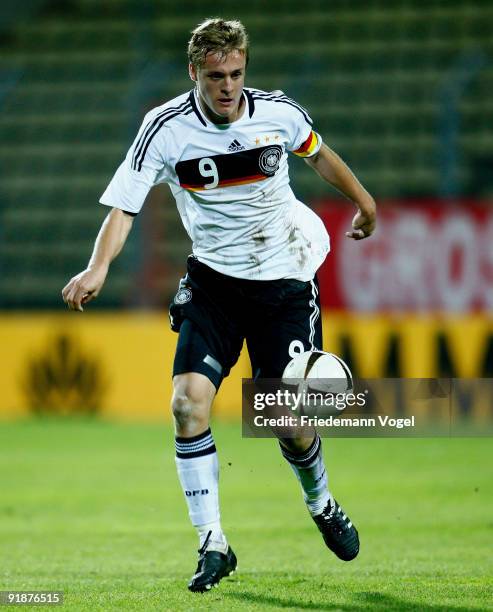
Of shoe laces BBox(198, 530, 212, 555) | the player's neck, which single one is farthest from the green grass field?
the player's neck

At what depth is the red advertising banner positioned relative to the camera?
1195 centimetres

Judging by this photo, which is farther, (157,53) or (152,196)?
(157,53)

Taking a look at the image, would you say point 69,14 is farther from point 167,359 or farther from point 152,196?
point 167,359

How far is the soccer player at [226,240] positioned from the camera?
4.77 meters

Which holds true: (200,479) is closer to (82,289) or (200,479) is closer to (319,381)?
(319,381)

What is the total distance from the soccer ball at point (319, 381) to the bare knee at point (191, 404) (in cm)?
40

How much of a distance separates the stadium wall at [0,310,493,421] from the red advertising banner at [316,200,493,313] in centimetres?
20

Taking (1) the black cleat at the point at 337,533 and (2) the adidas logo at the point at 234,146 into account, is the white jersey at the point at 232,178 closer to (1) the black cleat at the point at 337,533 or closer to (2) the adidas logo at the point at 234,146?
(2) the adidas logo at the point at 234,146

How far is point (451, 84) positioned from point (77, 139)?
555cm

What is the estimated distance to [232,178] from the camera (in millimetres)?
4996

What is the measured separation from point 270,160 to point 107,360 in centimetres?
819

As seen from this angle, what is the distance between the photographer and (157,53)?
1758 centimetres

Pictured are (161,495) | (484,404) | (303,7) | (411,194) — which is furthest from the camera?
(303,7)

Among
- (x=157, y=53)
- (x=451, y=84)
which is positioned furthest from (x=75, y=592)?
(x=157, y=53)
